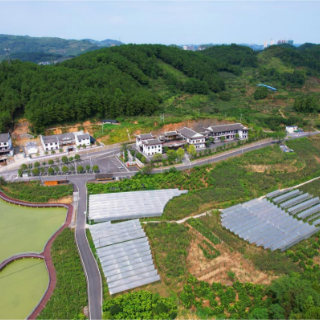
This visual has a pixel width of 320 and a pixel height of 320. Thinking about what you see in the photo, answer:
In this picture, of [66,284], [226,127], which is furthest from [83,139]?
[66,284]

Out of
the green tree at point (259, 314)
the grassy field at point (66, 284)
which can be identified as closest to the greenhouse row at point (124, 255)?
the grassy field at point (66, 284)

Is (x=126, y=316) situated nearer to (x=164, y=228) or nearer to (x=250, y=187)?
(x=164, y=228)

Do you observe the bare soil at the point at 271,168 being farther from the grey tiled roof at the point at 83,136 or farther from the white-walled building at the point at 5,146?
the white-walled building at the point at 5,146

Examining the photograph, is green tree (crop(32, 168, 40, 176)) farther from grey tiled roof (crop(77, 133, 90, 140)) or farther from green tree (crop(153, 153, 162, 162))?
green tree (crop(153, 153, 162, 162))

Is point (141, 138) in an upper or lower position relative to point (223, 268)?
upper

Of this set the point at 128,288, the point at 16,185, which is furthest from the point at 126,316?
the point at 16,185

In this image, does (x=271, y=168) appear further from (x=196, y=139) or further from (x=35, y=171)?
(x=35, y=171)
